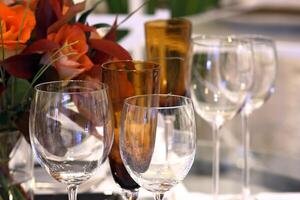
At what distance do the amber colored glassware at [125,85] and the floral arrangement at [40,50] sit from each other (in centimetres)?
3

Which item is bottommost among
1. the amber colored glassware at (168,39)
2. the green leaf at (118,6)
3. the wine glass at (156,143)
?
the wine glass at (156,143)

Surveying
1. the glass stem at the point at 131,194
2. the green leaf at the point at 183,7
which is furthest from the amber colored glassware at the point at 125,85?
the green leaf at the point at 183,7

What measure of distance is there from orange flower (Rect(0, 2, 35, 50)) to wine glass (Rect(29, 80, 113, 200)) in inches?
3.5

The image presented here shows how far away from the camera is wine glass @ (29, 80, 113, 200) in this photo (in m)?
0.70

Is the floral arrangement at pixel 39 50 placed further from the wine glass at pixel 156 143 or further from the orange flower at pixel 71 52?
the wine glass at pixel 156 143

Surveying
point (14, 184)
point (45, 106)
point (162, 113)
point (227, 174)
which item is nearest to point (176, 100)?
point (162, 113)

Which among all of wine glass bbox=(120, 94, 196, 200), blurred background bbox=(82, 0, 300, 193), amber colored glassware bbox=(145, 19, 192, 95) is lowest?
blurred background bbox=(82, 0, 300, 193)

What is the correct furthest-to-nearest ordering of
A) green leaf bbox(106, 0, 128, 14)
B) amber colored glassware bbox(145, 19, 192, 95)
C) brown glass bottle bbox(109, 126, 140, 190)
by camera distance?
1. green leaf bbox(106, 0, 128, 14)
2. amber colored glassware bbox(145, 19, 192, 95)
3. brown glass bottle bbox(109, 126, 140, 190)

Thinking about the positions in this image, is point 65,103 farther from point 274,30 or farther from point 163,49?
point 274,30

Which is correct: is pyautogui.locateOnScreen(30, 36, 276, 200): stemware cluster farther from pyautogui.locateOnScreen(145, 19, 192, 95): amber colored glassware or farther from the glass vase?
pyautogui.locateOnScreen(145, 19, 192, 95): amber colored glassware

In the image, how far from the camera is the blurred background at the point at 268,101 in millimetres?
1306

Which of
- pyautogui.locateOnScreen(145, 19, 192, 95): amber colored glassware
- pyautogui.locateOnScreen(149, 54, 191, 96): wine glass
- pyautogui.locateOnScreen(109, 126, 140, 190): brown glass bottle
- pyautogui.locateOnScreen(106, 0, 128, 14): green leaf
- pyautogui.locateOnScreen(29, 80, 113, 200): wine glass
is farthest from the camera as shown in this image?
pyautogui.locateOnScreen(106, 0, 128, 14): green leaf

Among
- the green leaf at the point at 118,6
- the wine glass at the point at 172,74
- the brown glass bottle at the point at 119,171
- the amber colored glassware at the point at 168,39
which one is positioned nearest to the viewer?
the brown glass bottle at the point at 119,171

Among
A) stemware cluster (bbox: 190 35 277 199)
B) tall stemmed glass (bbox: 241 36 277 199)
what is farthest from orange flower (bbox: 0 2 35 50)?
tall stemmed glass (bbox: 241 36 277 199)
